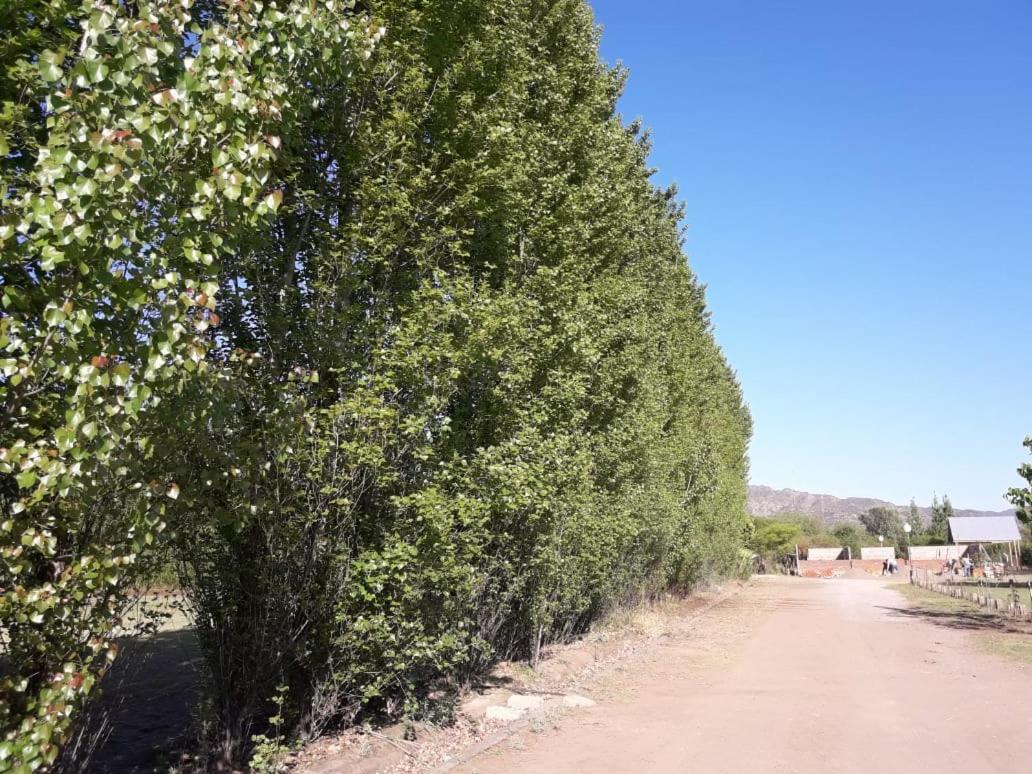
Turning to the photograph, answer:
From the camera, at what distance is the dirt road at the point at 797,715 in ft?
22.4

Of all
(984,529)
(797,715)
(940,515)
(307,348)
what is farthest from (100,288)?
(940,515)

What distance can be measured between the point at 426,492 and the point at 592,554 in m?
6.40

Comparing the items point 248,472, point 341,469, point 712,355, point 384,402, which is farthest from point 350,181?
point 712,355

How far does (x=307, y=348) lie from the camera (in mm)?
6457

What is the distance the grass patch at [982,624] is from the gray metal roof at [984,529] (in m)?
32.5

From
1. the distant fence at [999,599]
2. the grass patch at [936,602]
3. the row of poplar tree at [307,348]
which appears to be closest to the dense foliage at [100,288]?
the row of poplar tree at [307,348]

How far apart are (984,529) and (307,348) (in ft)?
221

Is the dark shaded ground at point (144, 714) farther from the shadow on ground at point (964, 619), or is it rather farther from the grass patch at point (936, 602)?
the grass patch at point (936, 602)

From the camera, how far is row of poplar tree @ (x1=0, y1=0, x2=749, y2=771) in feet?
9.83

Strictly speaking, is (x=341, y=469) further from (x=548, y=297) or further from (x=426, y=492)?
(x=548, y=297)

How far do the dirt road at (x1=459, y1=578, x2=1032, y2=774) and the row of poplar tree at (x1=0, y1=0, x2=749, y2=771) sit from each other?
1705 mm

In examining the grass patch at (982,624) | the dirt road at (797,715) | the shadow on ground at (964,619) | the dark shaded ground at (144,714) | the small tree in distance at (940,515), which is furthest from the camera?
the small tree in distance at (940,515)

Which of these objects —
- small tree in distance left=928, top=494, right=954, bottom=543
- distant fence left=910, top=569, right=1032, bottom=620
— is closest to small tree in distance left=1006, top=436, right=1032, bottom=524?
distant fence left=910, top=569, right=1032, bottom=620

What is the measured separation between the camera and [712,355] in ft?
93.3
